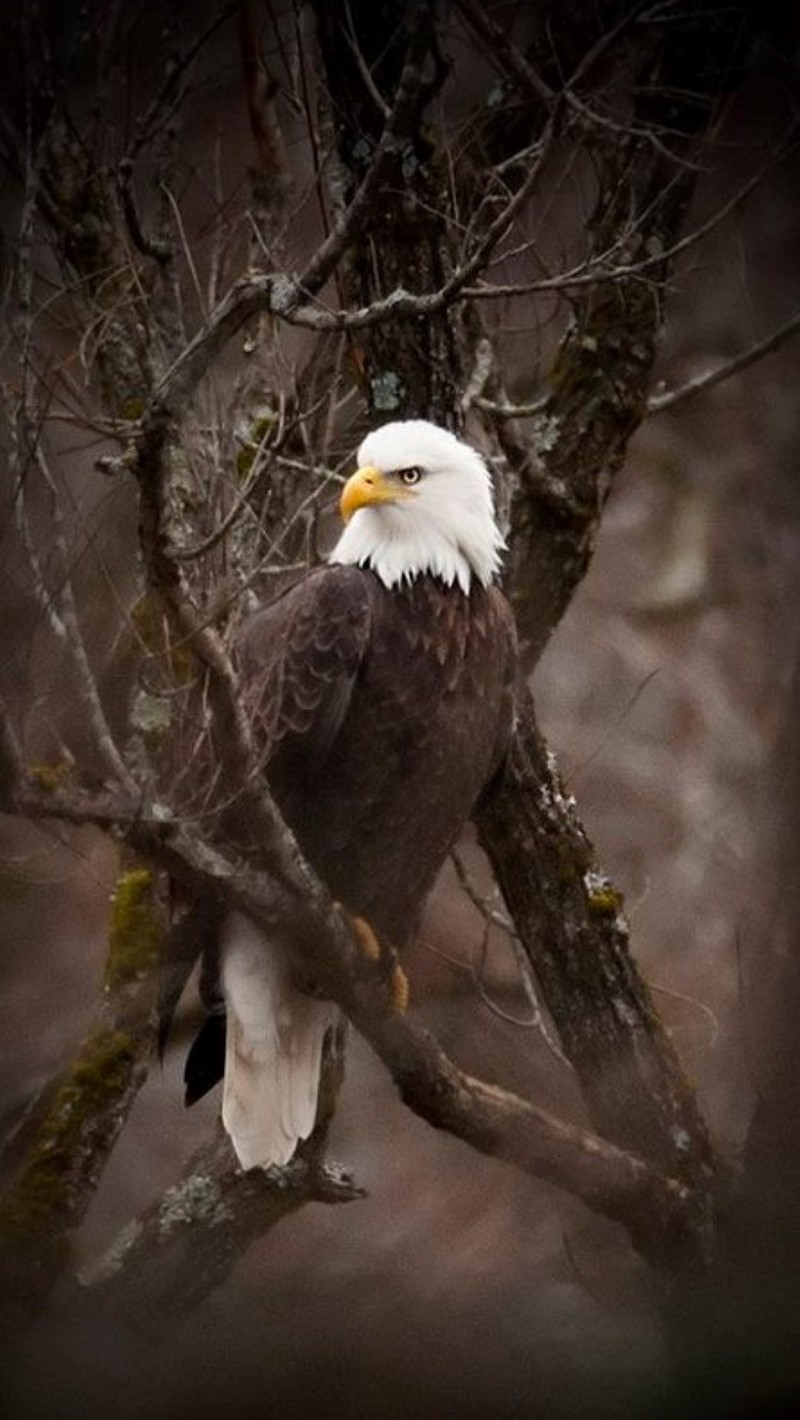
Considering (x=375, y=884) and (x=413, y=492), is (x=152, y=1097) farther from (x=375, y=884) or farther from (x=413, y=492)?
(x=413, y=492)

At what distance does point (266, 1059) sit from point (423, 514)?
0.82m

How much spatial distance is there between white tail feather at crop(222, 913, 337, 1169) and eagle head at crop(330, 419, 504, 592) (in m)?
0.59

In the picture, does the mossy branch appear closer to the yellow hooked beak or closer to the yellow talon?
the yellow talon

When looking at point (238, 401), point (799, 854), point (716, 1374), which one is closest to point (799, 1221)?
point (716, 1374)

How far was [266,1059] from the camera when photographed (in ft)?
10.8

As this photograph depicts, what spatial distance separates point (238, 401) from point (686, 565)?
1.82 metres

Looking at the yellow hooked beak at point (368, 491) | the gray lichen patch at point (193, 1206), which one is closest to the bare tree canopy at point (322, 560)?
the gray lichen patch at point (193, 1206)

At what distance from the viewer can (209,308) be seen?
10.1ft

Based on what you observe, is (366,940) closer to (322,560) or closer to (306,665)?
(306,665)

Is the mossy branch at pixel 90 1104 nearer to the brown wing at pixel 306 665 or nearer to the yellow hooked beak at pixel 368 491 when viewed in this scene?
the brown wing at pixel 306 665

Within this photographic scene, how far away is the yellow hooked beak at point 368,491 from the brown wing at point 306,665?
0.12m

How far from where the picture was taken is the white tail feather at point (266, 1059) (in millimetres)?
3217

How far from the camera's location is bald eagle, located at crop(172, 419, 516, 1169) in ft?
10.0

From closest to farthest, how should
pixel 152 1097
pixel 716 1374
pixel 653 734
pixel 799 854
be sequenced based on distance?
pixel 799 854 → pixel 716 1374 → pixel 152 1097 → pixel 653 734
